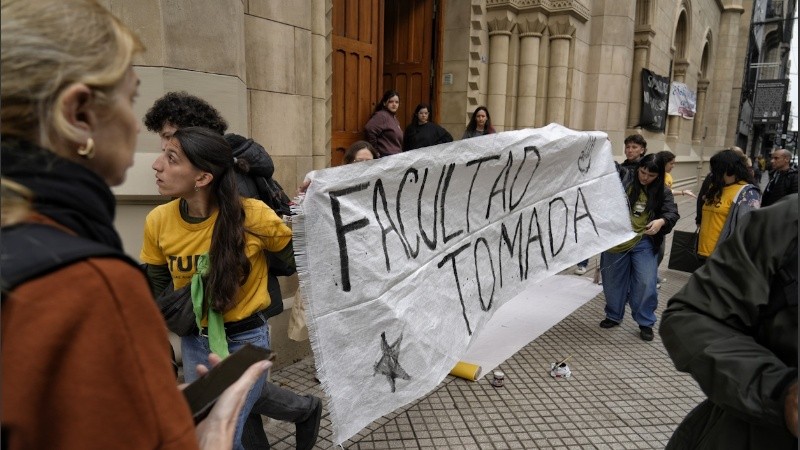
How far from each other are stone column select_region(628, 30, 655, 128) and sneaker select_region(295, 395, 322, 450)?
41.4 ft

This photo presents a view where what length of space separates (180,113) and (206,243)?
971 mm

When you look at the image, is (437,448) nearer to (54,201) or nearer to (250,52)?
(54,201)

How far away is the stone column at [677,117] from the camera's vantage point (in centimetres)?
1770

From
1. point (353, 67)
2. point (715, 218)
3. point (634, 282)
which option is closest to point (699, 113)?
point (715, 218)

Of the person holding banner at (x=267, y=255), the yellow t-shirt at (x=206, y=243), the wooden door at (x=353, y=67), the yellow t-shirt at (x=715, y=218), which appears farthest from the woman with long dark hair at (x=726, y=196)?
the yellow t-shirt at (x=206, y=243)

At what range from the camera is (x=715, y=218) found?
5656 millimetres

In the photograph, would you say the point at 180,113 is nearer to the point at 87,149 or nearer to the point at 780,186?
the point at 87,149

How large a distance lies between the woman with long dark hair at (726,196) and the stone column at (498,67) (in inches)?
143

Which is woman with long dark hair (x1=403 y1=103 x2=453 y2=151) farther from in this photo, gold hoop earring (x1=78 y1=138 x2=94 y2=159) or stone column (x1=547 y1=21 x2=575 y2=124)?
gold hoop earring (x1=78 y1=138 x2=94 y2=159)

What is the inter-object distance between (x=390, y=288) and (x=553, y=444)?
1.45 metres

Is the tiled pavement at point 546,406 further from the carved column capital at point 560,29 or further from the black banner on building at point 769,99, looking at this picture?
the black banner on building at point 769,99

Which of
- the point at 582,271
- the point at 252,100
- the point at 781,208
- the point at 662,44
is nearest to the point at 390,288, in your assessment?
the point at 781,208

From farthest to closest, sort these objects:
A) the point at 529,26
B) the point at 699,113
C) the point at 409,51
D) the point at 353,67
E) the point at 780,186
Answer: the point at 699,113, the point at 529,26, the point at 409,51, the point at 780,186, the point at 353,67

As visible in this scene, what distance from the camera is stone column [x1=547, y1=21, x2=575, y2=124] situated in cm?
930
